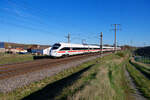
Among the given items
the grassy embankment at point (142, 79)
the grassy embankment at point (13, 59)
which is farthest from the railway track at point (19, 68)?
the grassy embankment at point (142, 79)

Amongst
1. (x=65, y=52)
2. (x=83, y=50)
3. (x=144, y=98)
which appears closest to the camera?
(x=144, y=98)

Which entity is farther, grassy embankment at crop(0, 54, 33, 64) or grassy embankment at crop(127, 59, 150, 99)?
grassy embankment at crop(0, 54, 33, 64)

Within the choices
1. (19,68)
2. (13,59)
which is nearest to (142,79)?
(19,68)

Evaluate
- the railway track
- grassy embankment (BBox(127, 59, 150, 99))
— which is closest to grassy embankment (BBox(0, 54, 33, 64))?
the railway track

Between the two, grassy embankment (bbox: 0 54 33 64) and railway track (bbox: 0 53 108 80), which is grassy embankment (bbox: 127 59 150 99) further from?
grassy embankment (bbox: 0 54 33 64)

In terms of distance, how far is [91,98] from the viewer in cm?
481

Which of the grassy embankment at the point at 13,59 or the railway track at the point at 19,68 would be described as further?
the grassy embankment at the point at 13,59

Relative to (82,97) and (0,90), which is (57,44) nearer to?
(0,90)

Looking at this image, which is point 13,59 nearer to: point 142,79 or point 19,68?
point 19,68

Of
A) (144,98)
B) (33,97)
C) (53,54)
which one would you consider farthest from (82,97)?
(53,54)

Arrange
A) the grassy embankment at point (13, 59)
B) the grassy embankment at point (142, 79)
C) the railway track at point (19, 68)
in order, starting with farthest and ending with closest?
the grassy embankment at point (13, 59), the grassy embankment at point (142, 79), the railway track at point (19, 68)

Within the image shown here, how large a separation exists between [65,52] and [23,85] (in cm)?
1754

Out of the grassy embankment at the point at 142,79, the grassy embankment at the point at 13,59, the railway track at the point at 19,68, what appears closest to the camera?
the railway track at the point at 19,68

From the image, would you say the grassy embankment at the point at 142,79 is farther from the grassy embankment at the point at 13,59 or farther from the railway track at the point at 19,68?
the grassy embankment at the point at 13,59
